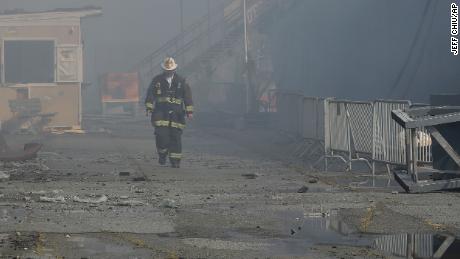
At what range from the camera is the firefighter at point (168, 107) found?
18.1m

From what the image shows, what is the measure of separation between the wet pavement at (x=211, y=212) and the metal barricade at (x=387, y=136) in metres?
0.36

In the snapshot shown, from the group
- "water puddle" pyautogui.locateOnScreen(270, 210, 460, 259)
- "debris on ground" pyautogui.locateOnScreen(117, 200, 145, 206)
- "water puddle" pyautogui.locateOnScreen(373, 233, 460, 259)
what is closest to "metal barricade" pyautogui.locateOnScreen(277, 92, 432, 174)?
"debris on ground" pyautogui.locateOnScreen(117, 200, 145, 206)

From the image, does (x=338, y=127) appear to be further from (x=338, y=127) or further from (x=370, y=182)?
(x=370, y=182)

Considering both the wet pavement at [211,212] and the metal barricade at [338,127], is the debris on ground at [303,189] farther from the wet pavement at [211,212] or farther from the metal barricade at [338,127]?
the metal barricade at [338,127]

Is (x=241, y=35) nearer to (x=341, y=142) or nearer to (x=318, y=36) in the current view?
(x=318, y=36)

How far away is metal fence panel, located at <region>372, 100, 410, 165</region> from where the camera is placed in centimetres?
1569

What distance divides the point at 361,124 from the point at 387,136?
933 millimetres

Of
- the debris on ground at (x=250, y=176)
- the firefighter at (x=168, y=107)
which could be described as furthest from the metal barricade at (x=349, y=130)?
the firefighter at (x=168, y=107)

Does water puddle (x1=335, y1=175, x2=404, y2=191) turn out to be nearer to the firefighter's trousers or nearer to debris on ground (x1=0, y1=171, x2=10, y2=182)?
the firefighter's trousers

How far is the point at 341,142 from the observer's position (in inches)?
696

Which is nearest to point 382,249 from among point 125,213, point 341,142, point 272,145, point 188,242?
point 188,242

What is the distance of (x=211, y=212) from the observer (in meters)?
11.1

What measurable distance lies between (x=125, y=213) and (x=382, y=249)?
329 cm

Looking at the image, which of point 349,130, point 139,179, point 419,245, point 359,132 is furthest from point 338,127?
point 419,245
